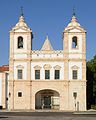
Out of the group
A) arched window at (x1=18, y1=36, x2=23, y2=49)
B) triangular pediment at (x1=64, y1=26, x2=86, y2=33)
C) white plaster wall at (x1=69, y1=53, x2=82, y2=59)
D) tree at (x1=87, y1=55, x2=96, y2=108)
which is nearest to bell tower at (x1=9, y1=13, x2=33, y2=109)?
arched window at (x1=18, y1=36, x2=23, y2=49)

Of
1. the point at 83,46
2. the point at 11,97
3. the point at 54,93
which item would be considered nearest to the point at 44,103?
the point at 54,93

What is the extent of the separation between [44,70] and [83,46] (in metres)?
7.34

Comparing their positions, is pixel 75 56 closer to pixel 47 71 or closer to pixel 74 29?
pixel 74 29

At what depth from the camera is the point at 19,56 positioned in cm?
6675

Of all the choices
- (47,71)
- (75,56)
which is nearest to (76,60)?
(75,56)

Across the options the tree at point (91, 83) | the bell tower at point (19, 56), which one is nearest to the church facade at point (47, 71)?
the bell tower at point (19, 56)

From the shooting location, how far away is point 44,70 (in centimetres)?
6600

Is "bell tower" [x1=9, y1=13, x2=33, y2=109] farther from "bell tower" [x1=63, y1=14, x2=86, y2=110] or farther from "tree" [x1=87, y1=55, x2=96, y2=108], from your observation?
"tree" [x1=87, y1=55, x2=96, y2=108]

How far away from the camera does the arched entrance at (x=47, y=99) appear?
68.4 metres

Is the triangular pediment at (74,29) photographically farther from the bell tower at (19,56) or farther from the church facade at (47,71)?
the bell tower at (19,56)

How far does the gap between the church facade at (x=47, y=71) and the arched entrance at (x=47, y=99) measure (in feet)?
3.35

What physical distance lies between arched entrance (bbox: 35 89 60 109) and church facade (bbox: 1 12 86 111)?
1022 millimetres

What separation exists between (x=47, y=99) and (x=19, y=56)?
28.9ft

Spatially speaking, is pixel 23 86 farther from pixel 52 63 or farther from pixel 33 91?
pixel 52 63
